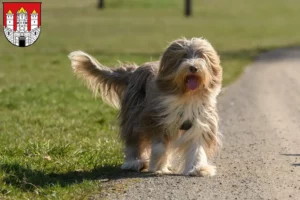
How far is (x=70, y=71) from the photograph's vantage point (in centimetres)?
2317

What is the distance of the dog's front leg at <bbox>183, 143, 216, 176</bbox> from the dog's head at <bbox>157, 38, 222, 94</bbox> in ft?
2.02

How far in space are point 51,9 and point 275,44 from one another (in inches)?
1062

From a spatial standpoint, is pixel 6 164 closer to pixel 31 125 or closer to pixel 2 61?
pixel 31 125

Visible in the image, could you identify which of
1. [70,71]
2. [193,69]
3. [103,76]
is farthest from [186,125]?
[70,71]

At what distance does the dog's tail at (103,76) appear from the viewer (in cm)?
1018

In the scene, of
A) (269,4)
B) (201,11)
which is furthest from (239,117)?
(269,4)

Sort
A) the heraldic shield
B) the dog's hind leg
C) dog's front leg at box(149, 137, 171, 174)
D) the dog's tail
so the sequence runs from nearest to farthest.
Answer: dog's front leg at box(149, 137, 171, 174)
the dog's hind leg
the dog's tail
the heraldic shield

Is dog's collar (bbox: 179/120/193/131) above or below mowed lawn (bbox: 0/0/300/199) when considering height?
above

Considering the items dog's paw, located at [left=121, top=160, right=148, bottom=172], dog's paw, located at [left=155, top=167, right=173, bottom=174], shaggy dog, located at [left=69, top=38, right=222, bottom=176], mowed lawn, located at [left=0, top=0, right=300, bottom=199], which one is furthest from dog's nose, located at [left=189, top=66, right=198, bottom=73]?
mowed lawn, located at [left=0, top=0, right=300, bottom=199]

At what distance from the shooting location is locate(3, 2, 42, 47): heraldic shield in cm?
1335

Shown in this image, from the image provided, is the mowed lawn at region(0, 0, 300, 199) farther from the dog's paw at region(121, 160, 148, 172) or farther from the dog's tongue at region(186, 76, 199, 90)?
the dog's tongue at region(186, 76, 199, 90)

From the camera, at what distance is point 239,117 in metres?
14.0

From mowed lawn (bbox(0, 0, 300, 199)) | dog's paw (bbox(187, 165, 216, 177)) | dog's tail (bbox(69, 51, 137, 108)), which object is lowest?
mowed lawn (bbox(0, 0, 300, 199))

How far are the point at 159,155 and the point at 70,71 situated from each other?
14.5 meters
